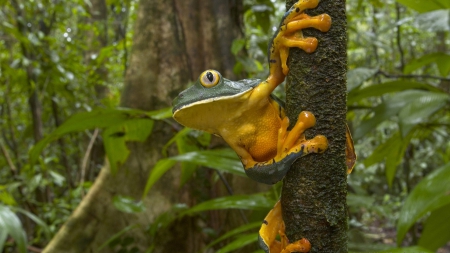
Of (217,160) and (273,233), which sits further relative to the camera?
(217,160)

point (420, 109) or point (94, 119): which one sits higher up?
point (94, 119)

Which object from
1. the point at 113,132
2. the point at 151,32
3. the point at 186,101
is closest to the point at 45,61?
the point at 151,32

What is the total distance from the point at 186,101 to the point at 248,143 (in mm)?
151

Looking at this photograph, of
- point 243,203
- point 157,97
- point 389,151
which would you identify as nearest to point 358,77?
point 389,151

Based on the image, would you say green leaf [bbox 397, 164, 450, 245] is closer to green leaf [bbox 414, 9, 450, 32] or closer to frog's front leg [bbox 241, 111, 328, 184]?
frog's front leg [bbox 241, 111, 328, 184]

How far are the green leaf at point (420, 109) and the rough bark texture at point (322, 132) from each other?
94 centimetres

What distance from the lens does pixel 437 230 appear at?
116cm

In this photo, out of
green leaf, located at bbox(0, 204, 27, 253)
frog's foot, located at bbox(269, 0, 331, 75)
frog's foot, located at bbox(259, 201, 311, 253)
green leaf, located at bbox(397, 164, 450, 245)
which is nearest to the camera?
frog's foot, located at bbox(269, 0, 331, 75)

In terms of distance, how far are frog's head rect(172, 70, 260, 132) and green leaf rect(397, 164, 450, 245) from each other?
0.58 metres

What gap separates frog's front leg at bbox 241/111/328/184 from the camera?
642 millimetres

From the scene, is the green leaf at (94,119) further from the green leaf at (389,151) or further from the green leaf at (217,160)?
the green leaf at (389,151)

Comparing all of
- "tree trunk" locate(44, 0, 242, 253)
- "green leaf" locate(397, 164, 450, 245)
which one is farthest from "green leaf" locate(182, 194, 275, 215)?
"tree trunk" locate(44, 0, 242, 253)

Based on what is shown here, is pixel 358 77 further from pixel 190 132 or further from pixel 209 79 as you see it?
pixel 209 79

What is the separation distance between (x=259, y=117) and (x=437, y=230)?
744 mm
